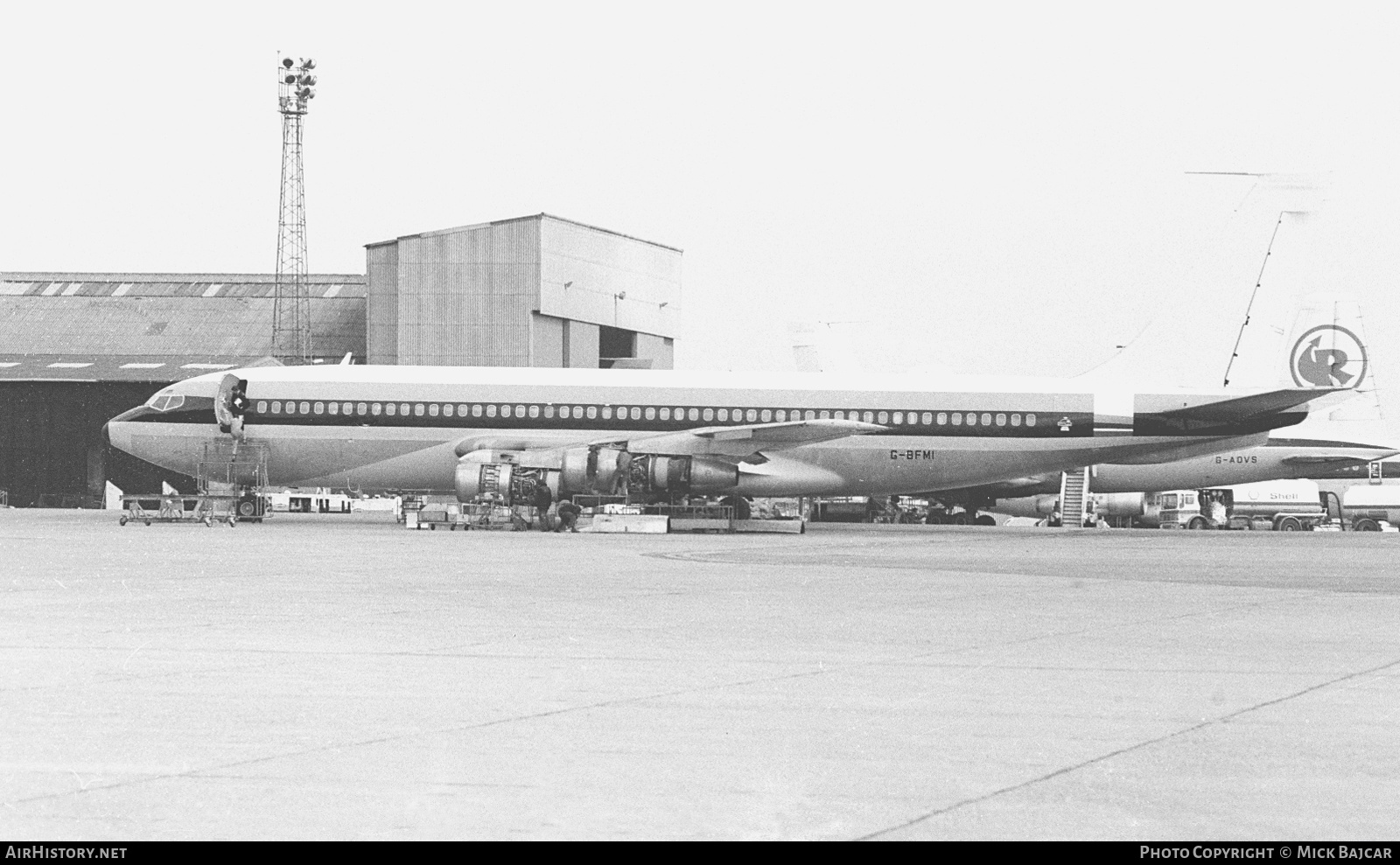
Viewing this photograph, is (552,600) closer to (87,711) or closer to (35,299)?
(87,711)

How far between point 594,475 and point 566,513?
143cm

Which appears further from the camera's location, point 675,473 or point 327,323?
point 327,323

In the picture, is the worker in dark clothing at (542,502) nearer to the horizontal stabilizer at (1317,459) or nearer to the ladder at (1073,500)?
the ladder at (1073,500)

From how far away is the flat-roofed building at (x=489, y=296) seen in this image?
76500 mm

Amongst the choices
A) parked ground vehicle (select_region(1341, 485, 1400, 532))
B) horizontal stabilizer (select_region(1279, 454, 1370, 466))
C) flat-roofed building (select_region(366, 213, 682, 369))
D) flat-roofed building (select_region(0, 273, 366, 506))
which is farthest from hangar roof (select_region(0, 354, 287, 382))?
parked ground vehicle (select_region(1341, 485, 1400, 532))

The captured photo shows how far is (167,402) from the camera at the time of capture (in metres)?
47.9

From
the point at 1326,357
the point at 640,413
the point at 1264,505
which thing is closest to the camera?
the point at 640,413

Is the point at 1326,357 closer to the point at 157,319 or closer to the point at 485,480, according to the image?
the point at 485,480

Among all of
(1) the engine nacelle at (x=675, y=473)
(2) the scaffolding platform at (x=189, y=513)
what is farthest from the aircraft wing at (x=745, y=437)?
(2) the scaffolding platform at (x=189, y=513)

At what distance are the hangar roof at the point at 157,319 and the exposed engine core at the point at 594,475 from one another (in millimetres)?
43272

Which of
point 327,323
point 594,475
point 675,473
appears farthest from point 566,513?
point 327,323

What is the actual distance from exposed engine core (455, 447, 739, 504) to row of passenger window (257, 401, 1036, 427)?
1.73 meters

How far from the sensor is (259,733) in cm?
845

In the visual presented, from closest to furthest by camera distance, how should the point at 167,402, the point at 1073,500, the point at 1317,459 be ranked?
the point at 167,402, the point at 1317,459, the point at 1073,500
